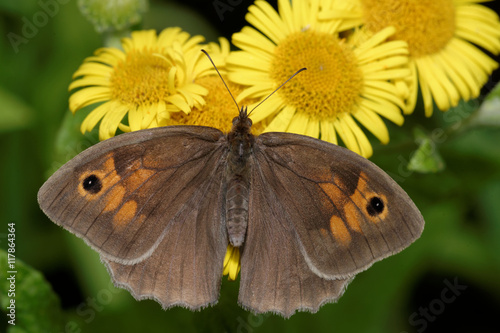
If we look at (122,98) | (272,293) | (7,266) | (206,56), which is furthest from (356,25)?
(7,266)

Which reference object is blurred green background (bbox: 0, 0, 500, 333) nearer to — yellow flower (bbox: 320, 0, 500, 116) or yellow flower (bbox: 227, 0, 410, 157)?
yellow flower (bbox: 320, 0, 500, 116)

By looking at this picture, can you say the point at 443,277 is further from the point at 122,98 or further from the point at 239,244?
the point at 122,98

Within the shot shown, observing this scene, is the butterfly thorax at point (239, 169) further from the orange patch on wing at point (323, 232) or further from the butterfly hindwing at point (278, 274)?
the orange patch on wing at point (323, 232)

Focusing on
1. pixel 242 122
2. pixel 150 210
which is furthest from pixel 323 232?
A: pixel 150 210

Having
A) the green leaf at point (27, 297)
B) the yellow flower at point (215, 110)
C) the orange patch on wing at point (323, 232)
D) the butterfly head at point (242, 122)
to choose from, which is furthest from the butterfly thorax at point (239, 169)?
the green leaf at point (27, 297)

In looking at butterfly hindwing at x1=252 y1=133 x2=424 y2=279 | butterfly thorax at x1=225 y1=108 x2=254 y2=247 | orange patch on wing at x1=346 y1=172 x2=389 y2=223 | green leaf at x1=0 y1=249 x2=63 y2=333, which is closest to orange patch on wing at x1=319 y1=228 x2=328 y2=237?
butterfly hindwing at x1=252 y1=133 x2=424 y2=279
